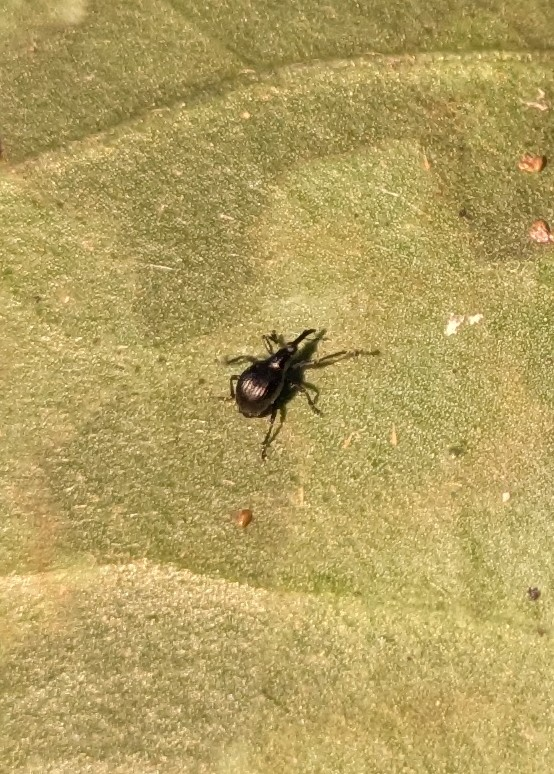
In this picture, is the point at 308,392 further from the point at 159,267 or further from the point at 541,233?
the point at 541,233

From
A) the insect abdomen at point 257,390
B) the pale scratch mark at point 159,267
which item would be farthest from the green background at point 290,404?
the insect abdomen at point 257,390

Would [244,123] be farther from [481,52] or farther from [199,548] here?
[199,548]

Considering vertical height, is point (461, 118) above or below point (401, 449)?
above

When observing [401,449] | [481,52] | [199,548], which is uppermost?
[481,52]

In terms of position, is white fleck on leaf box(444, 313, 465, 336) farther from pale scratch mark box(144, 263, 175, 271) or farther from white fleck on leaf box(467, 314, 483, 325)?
pale scratch mark box(144, 263, 175, 271)

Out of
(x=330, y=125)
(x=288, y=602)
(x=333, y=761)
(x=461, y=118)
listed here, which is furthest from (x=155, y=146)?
(x=333, y=761)

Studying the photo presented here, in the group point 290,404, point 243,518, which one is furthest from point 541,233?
point 243,518
